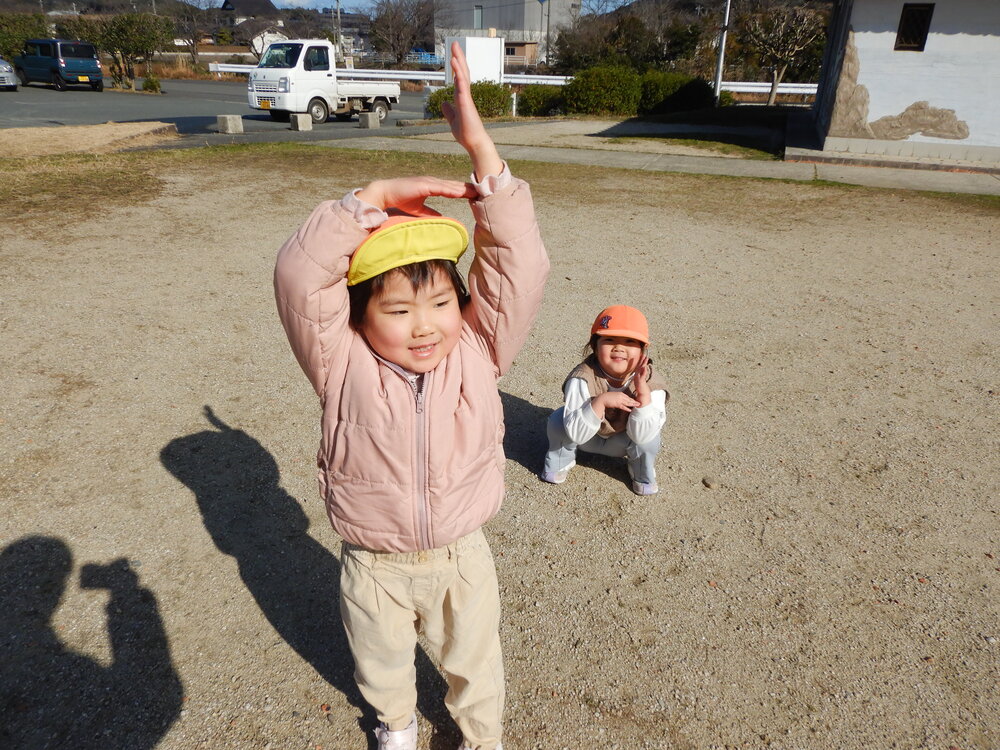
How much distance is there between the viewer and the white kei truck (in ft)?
54.9

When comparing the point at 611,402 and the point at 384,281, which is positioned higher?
the point at 384,281

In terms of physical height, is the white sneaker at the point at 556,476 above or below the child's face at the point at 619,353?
below

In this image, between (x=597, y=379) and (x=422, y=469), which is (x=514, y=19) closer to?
(x=597, y=379)

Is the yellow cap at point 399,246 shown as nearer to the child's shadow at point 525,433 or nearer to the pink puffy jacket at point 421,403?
the pink puffy jacket at point 421,403

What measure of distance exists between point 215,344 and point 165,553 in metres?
2.19

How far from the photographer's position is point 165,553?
8.89 feet

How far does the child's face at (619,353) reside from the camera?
295 cm

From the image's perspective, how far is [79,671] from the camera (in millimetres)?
2178

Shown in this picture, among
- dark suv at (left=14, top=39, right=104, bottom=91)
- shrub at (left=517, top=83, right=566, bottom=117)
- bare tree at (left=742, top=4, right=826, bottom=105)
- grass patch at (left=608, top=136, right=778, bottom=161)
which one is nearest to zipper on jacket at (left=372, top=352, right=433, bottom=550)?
grass patch at (left=608, top=136, right=778, bottom=161)

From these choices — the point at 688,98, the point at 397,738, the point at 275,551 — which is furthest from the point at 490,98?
the point at 397,738

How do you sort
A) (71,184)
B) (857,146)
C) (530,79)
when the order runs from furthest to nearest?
(530,79), (857,146), (71,184)

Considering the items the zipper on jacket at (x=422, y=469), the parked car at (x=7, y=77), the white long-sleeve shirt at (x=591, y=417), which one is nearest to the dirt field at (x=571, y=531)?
the white long-sleeve shirt at (x=591, y=417)

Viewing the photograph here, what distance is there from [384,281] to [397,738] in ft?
4.08

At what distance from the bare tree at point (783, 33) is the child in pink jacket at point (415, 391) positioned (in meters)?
29.8
